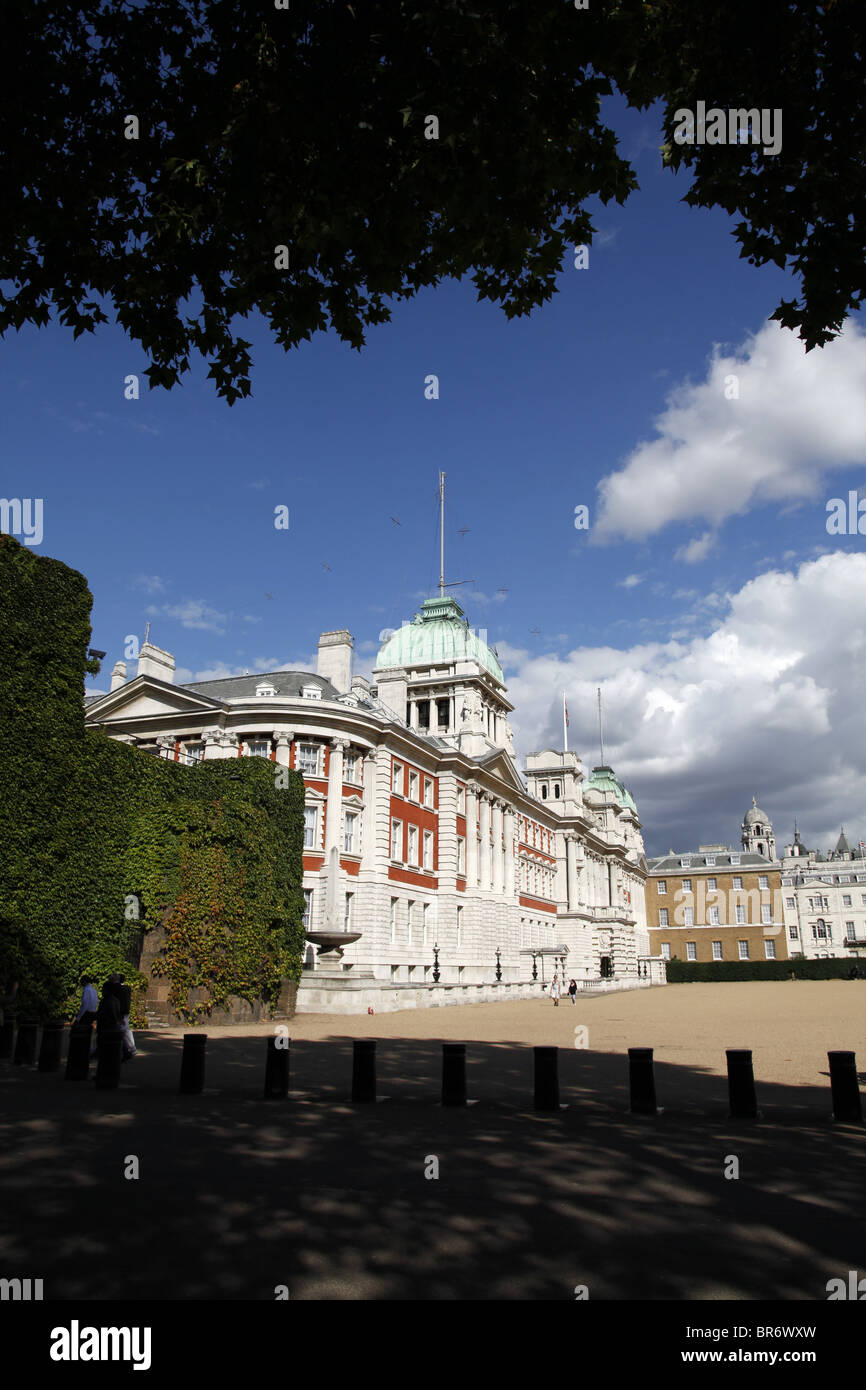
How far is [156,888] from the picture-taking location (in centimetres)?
2469

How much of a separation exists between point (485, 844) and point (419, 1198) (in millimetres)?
54968

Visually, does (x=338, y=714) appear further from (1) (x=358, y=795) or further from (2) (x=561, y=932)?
(2) (x=561, y=932)

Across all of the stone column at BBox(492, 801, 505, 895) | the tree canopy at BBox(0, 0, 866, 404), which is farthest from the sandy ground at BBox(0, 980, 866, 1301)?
the stone column at BBox(492, 801, 505, 895)

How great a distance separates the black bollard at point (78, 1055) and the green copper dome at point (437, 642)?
5818 cm

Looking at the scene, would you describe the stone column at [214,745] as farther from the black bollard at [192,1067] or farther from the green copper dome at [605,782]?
the green copper dome at [605,782]

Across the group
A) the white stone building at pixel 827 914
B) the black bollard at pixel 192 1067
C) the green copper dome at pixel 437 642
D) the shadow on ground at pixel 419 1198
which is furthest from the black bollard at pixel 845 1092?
the white stone building at pixel 827 914

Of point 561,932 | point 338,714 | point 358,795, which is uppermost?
point 338,714

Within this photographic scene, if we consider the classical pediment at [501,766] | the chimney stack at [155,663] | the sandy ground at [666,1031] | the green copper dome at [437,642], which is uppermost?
the green copper dome at [437,642]

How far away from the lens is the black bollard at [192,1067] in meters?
12.1

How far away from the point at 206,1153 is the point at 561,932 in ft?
251

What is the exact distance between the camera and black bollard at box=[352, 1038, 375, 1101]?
1176 cm

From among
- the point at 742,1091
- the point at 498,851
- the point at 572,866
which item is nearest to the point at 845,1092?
the point at 742,1091

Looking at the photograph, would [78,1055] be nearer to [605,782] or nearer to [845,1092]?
[845,1092]
